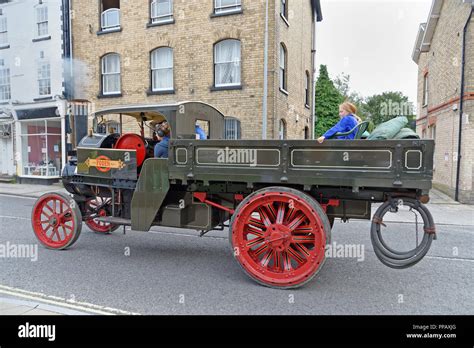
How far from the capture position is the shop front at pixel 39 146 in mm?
15992

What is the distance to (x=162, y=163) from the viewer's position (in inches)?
185

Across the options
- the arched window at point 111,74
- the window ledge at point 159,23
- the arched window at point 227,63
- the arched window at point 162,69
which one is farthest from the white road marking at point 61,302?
the arched window at point 111,74

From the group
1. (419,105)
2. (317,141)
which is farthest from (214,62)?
(419,105)

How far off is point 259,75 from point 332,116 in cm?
1555

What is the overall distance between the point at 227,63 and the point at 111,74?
207 inches

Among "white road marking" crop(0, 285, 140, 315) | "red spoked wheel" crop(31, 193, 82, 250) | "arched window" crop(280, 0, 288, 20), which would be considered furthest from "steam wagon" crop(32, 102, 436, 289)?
"arched window" crop(280, 0, 288, 20)

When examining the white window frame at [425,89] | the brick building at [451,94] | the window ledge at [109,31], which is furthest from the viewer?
the white window frame at [425,89]

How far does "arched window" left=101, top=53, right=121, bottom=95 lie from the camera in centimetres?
1432

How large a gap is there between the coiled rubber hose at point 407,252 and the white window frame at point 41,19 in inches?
671

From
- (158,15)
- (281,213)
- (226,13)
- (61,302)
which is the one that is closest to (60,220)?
(61,302)

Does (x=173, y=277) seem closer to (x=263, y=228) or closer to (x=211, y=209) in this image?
(x=211, y=209)

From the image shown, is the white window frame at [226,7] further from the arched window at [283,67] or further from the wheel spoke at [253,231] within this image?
the wheel spoke at [253,231]

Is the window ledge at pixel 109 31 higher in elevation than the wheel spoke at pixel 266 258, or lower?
higher

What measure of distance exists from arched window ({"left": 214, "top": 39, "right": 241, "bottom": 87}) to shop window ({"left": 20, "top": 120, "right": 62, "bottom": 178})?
823 cm
